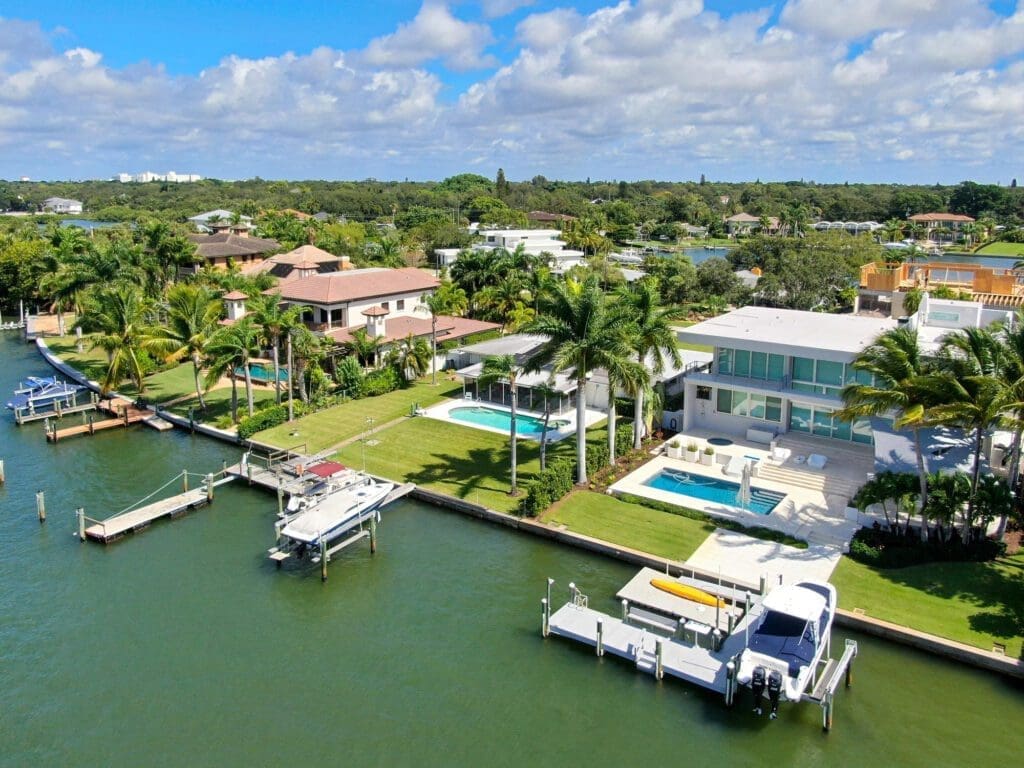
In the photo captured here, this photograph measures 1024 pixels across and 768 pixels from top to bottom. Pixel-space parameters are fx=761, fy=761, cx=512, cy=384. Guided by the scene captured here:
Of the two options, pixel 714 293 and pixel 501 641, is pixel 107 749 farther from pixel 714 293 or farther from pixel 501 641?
pixel 714 293

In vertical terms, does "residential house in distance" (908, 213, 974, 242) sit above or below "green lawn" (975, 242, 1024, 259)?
above

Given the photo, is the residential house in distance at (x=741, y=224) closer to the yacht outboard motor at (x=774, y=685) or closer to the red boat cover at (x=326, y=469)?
the red boat cover at (x=326, y=469)

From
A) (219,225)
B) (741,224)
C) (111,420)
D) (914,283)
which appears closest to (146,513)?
(111,420)

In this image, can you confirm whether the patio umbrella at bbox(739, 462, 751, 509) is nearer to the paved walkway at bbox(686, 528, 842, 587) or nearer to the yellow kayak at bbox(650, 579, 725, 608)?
the paved walkway at bbox(686, 528, 842, 587)

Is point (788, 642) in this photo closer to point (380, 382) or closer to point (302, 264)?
point (380, 382)

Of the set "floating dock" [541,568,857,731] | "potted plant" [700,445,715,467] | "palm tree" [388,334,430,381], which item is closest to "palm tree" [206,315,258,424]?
"palm tree" [388,334,430,381]
